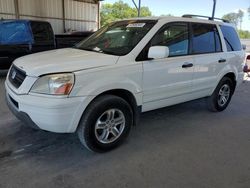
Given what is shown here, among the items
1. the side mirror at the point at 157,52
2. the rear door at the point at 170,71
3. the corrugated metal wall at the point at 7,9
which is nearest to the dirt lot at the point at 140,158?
the rear door at the point at 170,71

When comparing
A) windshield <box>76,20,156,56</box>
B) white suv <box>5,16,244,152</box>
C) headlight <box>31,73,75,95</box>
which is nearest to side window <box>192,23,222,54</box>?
white suv <box>5,16,244,152</box>

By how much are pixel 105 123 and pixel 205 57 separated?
2.21m

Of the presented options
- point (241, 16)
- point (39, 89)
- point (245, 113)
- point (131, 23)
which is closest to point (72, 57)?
point (39, 89)

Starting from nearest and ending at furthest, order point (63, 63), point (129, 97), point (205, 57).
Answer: point (63, 63), point (129, 97), point (205, 57)

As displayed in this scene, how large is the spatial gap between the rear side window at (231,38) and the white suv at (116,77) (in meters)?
0.12

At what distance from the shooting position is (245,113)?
17.4 ft

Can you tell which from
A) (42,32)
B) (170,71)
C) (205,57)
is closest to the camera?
(170,71)

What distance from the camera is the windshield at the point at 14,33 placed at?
791 centimetres

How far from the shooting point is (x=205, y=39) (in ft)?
14.8

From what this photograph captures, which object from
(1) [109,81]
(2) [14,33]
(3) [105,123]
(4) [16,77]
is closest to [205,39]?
(1) [109,81]

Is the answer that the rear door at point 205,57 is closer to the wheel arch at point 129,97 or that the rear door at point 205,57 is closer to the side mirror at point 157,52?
the side mirror at point 157,52

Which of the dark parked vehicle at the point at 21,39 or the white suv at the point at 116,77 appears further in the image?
the dark parked vehicle at the point at 21,39

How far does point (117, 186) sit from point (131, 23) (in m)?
2.50

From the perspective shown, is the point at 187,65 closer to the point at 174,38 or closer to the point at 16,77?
the point at 174,38
